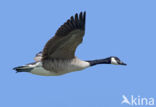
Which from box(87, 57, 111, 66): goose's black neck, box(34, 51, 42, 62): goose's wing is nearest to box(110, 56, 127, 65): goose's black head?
box(87, 57, 111, 66): goose's black neck

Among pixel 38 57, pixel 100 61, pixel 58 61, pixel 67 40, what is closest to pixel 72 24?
pixel 67 40

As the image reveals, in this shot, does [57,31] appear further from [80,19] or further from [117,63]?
[117,63]

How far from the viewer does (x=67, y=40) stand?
13883 millimetres

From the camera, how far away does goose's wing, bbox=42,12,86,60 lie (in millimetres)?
13414

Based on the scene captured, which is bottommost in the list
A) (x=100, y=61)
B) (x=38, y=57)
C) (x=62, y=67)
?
(x=62, y=67)

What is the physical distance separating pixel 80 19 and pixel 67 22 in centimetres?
41

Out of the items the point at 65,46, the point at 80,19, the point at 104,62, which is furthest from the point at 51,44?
the point at 104,62

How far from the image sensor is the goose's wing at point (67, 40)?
44.0 feet

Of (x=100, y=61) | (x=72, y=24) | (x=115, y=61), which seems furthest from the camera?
(x=115, y=61)

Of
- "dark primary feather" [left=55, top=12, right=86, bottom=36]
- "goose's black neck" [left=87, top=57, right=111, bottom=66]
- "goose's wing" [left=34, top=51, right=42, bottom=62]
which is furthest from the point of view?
"goose's wing" [left=34, top=51, right=42, bottom=62]

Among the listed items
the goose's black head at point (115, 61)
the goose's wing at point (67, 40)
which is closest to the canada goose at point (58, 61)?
the goose's wing at point (67, 40)

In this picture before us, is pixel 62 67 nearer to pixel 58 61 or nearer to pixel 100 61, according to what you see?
pixel 58 61

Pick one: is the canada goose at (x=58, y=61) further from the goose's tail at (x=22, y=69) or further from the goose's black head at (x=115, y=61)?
the goose's black head at (x=115, y=61)

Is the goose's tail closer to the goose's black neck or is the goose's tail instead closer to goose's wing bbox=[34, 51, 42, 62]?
goose's wing bbox=[34, 51, 42, 62]
